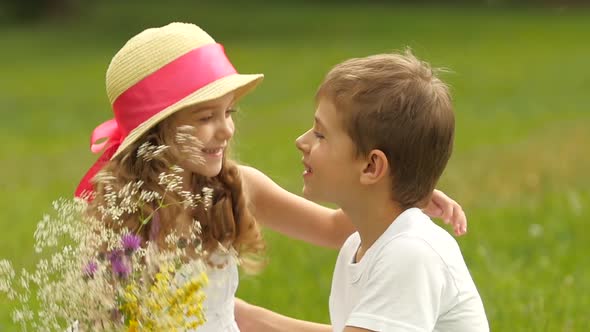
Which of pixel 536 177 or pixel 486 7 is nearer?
pixel 536 177

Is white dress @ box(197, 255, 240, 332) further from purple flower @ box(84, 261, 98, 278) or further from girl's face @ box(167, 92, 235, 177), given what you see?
purple flower @ box(84, 261, 98, 278)

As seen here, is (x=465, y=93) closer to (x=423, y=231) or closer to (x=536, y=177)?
(x=536, y=177)

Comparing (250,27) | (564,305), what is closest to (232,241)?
(564,305)

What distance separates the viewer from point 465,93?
1525 centimetres

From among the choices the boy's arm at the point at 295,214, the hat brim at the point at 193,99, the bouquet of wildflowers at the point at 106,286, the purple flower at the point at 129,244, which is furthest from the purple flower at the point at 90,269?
the boy's arm at the point at 295,214

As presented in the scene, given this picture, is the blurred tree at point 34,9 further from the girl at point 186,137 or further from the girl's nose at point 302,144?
the girl's nose at point 302,144

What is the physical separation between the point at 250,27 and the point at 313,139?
854 inches

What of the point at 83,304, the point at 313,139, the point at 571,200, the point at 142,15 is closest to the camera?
the point at 83,304

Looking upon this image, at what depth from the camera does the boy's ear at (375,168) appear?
3.29 meters

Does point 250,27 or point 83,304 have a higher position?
point 83,304

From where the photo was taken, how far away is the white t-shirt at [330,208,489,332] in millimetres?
3090

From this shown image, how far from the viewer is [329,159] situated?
11.1 ft

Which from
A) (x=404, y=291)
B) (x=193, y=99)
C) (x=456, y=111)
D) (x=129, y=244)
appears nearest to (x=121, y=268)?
(x=129, y=244)

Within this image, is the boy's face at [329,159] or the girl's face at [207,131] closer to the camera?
the boy's face at [329,159]
